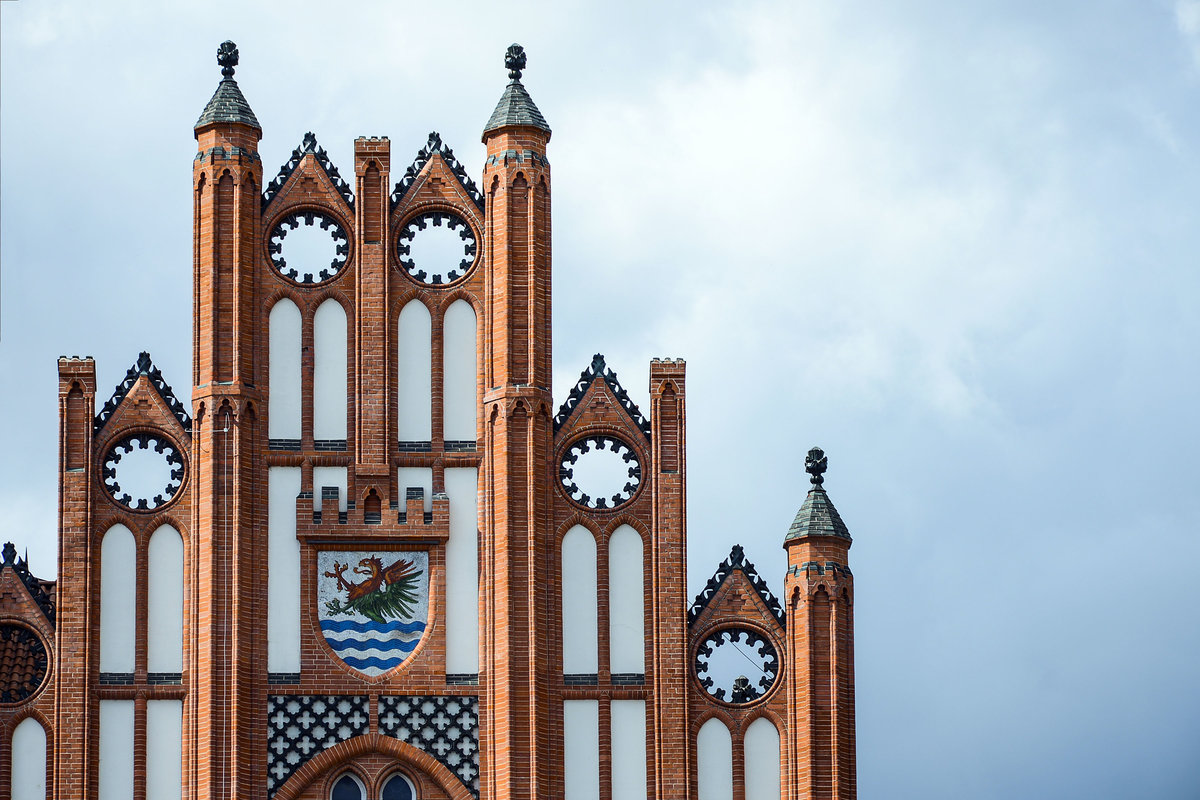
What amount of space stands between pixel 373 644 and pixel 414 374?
419 centimetres

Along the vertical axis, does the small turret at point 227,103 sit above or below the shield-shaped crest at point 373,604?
above

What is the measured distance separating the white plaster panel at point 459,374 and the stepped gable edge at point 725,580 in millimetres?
4155

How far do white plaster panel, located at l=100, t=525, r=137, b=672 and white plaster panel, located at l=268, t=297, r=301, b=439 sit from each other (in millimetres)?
2737

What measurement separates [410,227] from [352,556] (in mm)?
5222

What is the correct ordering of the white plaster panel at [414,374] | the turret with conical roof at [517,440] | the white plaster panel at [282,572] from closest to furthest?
the turret with conical roof at [517,440]
the white plaster panel at [282,572]
the white plaster panel at [414,374]

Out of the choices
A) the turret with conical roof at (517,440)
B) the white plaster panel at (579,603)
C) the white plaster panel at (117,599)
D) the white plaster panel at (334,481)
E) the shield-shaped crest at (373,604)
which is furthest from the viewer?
the white plaster panel at (334,481)

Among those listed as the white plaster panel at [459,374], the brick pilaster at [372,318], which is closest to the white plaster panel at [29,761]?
the brick pilaster at [372,318]

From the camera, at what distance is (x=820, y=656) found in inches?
1852

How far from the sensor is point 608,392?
48.3 m

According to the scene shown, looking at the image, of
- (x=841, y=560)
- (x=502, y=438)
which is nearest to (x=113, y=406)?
(x=502, y=438)

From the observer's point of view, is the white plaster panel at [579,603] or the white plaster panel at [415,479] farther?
the white plaster panel at [415,479]

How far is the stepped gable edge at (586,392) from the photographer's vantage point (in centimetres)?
4812

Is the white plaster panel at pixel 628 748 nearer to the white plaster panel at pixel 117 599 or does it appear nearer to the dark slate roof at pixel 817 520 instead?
the dark slate roof at pixel 817 520

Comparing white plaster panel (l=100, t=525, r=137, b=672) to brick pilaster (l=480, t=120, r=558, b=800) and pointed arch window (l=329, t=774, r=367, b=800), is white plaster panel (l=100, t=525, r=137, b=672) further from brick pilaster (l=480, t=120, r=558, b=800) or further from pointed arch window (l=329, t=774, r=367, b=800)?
brick pilaster (l=480, t=120, r=558, b=800)
